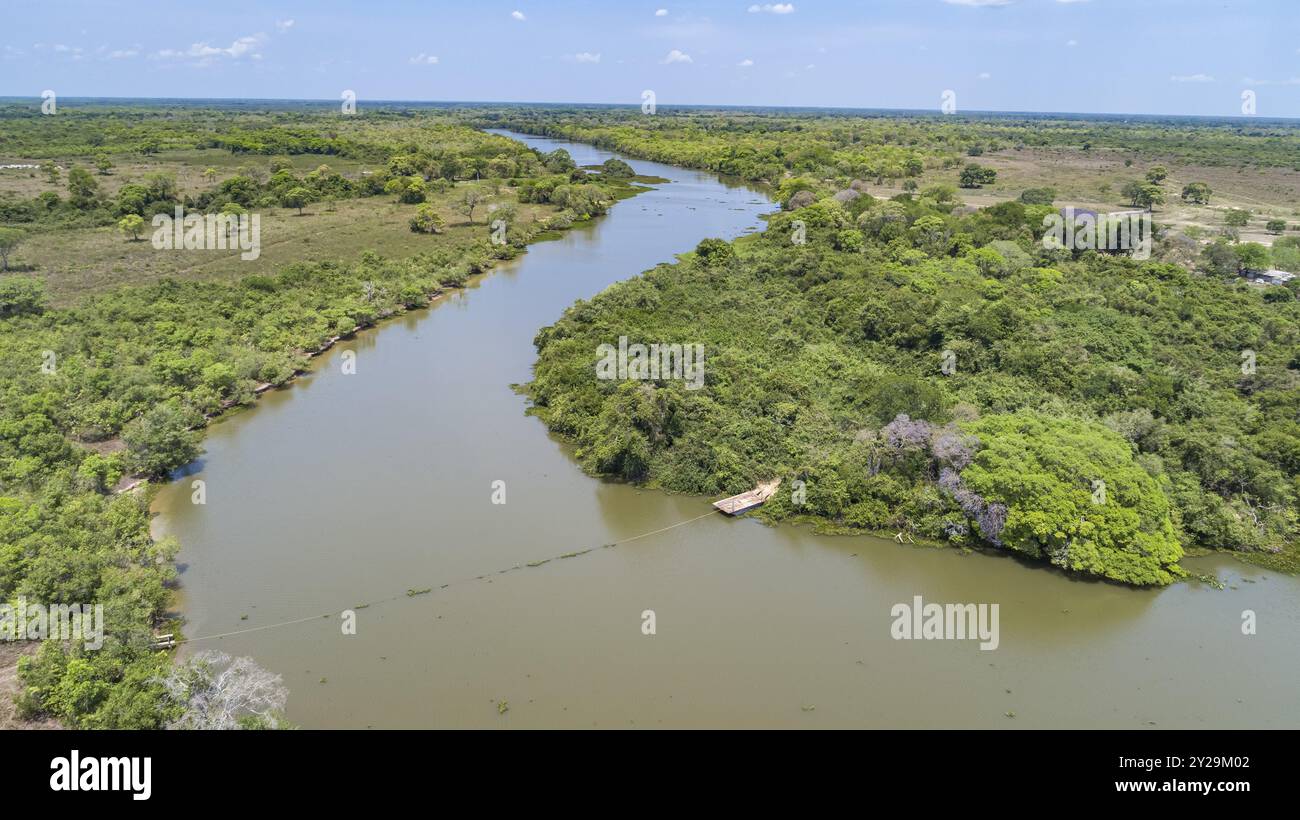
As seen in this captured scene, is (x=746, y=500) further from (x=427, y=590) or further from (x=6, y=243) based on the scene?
(x=6, y=243)

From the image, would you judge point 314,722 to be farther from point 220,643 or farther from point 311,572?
point 311,572

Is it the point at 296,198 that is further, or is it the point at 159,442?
the point at 296,198

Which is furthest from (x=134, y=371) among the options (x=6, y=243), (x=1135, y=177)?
(x=1135, y=177)

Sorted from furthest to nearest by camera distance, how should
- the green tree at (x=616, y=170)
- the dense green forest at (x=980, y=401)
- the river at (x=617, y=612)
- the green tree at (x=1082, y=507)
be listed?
the green tree at (x=616, y=170) → the dense green forest at (x=980, y=401) → the green tree at (x=1082, y=507) → the river at (x=617, y=612)

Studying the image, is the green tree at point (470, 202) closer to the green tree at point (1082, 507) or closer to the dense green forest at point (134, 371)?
the dense green forest at point (134, 371)

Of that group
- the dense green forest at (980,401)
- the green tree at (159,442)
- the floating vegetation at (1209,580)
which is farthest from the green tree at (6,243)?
the floating vegetation at (1209,580)

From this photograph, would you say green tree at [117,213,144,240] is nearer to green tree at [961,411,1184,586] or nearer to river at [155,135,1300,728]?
river at [155,135,1300,728]
